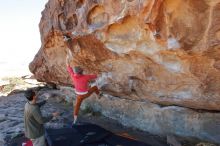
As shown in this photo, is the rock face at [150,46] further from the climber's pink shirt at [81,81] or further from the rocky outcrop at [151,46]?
the climber's pink shirt at [81,81]

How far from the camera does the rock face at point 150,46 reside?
631 cm

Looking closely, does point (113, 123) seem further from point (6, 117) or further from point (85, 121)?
point (6, 117)

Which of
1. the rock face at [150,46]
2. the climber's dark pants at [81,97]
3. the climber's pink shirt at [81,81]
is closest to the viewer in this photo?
the rock face at [150,46]

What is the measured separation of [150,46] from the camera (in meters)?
7.30

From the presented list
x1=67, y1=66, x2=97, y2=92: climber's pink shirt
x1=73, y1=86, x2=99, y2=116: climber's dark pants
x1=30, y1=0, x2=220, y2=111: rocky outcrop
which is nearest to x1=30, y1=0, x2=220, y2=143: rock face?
x1=30, y1=0, x2=220, y2=111: rocky outcrop

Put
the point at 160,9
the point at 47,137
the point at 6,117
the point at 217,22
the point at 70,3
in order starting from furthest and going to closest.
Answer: the point at 6,117
the point at 70,3
the point at 47,137
the point at 160,9
the point at 217,22

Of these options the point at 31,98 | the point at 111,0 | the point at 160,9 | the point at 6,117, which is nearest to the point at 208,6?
the point at 160,9

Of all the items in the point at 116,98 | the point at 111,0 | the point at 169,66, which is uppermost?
the point at 111,0

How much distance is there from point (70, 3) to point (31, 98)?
12.9ft

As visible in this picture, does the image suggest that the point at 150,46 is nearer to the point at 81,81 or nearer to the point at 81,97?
the point at 81,81

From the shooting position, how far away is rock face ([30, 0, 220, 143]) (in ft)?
20.7

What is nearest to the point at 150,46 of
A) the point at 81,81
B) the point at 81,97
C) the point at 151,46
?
the point at 151,46

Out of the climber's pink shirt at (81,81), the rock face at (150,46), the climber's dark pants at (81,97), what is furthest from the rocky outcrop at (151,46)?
the climber's pink shirt at (81,81)

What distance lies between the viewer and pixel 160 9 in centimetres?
652
